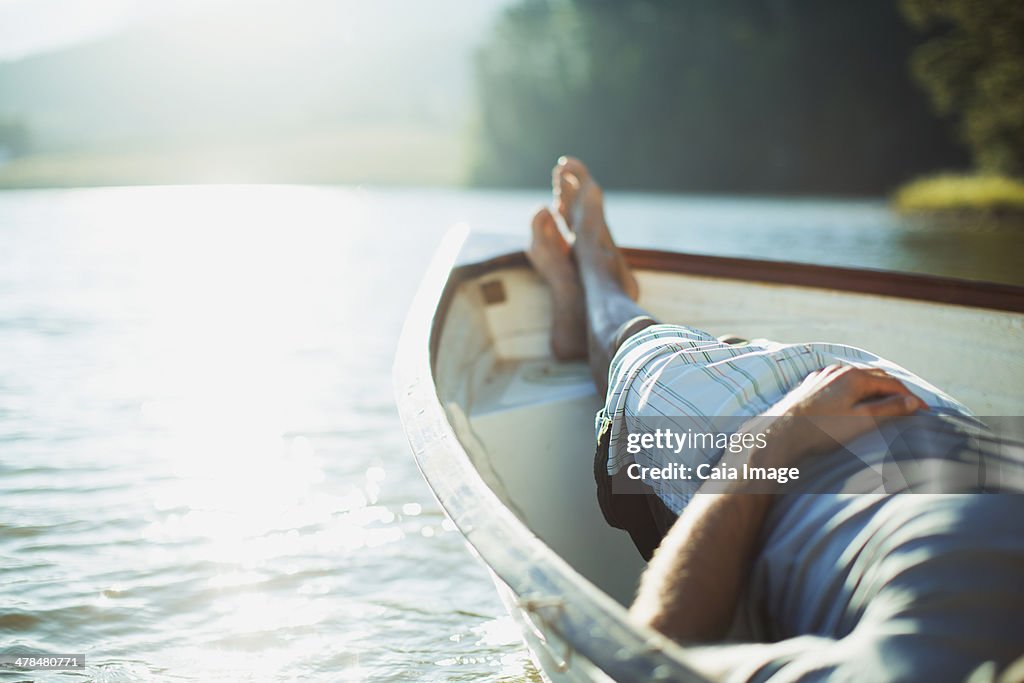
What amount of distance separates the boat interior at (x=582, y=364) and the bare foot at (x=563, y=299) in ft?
0.23

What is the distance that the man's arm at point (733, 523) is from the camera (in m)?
0.90

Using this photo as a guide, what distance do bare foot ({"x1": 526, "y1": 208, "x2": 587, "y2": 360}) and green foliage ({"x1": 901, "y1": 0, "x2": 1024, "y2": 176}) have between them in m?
18.4

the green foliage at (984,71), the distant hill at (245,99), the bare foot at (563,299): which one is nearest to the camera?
the bare foot at (563,299)

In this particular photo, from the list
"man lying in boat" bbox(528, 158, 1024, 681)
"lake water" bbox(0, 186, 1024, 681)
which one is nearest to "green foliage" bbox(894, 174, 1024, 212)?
"lake water" bbox(0, 186, 1024, 681)

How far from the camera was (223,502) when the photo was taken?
271cm

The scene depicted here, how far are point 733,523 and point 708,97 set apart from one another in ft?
106

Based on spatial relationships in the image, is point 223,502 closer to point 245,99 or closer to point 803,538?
point 803,538

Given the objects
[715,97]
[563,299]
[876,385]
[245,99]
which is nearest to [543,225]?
[563,299]

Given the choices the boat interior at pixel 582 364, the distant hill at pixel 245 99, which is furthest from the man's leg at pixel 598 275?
the distant hill at pixel 245 99

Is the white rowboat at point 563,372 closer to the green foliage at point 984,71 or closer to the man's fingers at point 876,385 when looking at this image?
the man's fingers at point 876,385

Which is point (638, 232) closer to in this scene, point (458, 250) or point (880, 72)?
point (458, 250)

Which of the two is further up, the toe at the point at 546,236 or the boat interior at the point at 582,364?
the toe at the point at 546,236

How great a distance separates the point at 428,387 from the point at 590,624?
99 centimetres

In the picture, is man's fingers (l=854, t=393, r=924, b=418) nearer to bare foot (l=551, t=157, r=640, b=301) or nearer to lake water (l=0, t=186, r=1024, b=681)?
lake water (l=0, t=186, r=1024, b=681)
